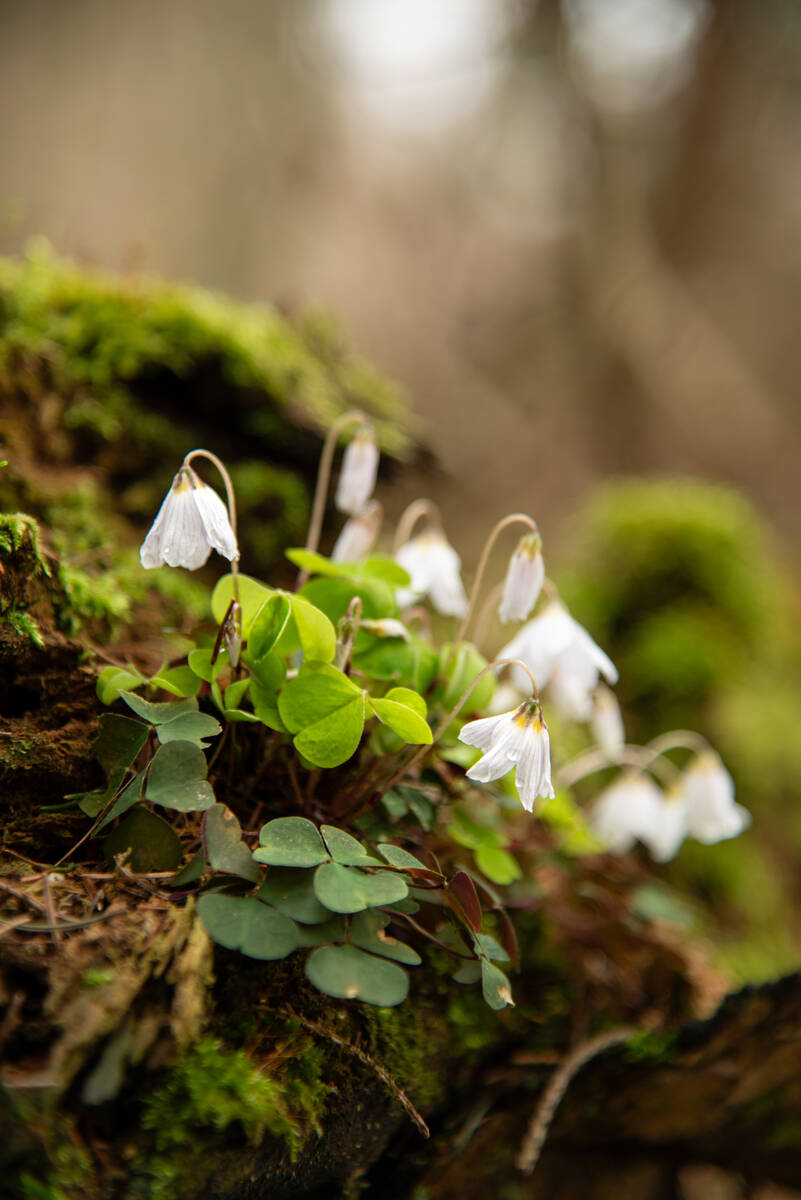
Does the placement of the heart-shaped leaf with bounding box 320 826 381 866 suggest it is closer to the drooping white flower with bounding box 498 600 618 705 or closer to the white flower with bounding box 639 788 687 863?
the drooping white flower with bounding box 498 600 618 705

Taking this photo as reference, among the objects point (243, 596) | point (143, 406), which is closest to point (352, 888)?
point (243, 596)

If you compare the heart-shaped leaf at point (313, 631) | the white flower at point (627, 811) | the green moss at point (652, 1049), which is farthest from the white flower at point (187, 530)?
the green moss at point (652, 1049)

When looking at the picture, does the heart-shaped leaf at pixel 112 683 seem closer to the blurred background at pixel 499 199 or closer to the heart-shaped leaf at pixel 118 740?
the heart-shaped leaf at pixel 118 740

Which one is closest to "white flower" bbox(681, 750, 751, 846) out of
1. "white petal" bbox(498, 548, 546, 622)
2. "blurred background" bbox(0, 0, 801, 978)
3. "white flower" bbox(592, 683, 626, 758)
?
"white flower" bbox(592, 683, 626, 758)

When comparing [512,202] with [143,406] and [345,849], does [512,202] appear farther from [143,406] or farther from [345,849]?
[345,849]

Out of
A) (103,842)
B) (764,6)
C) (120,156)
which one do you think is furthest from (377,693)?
(764,6)

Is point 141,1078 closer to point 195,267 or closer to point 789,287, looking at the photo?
point 195,267
